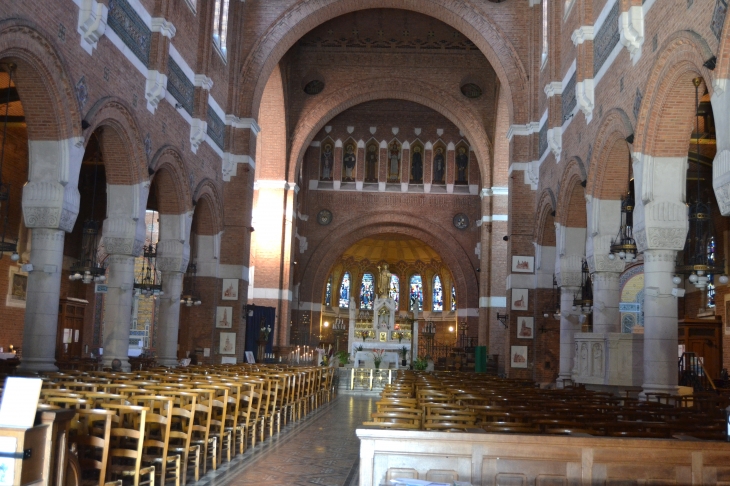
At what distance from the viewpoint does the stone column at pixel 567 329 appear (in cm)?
2020

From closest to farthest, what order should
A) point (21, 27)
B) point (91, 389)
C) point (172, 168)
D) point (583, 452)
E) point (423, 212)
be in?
1. point (583, 452)
2. point (91, 389)
3. point (21, 27)
4. point (172, 168)
5. point (423, 212)

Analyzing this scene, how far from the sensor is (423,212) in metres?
40.5

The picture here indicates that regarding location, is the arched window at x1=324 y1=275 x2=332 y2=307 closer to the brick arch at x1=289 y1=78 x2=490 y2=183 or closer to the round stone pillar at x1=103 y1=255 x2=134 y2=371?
the brick arch at x1=289 y1=78 x2=490 y2=183

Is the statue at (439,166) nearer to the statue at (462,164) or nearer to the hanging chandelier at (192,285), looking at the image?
the statue at (462,164)

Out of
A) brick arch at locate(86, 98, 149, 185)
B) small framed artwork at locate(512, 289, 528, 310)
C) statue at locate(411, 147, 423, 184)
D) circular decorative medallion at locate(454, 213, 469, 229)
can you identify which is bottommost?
small framed artwork at locate(512, 289, 528, 310)

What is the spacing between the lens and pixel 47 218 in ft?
46.0

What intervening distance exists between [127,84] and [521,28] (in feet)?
50.0

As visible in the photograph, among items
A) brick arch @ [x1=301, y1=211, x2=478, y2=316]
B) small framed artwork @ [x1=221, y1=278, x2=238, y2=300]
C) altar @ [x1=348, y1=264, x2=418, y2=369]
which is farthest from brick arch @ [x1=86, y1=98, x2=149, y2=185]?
brick arch @ [x1=301, y1=211, x2=478, y2=316]

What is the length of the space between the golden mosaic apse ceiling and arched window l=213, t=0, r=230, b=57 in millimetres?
23307

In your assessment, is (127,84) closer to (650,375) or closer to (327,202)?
(650,375)

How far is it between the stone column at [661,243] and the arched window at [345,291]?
35112 millimetres

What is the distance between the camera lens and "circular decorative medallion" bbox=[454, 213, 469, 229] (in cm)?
4038

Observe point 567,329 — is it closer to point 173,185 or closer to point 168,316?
point 168,316

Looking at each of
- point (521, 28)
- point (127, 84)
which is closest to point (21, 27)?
point (127, 84)
